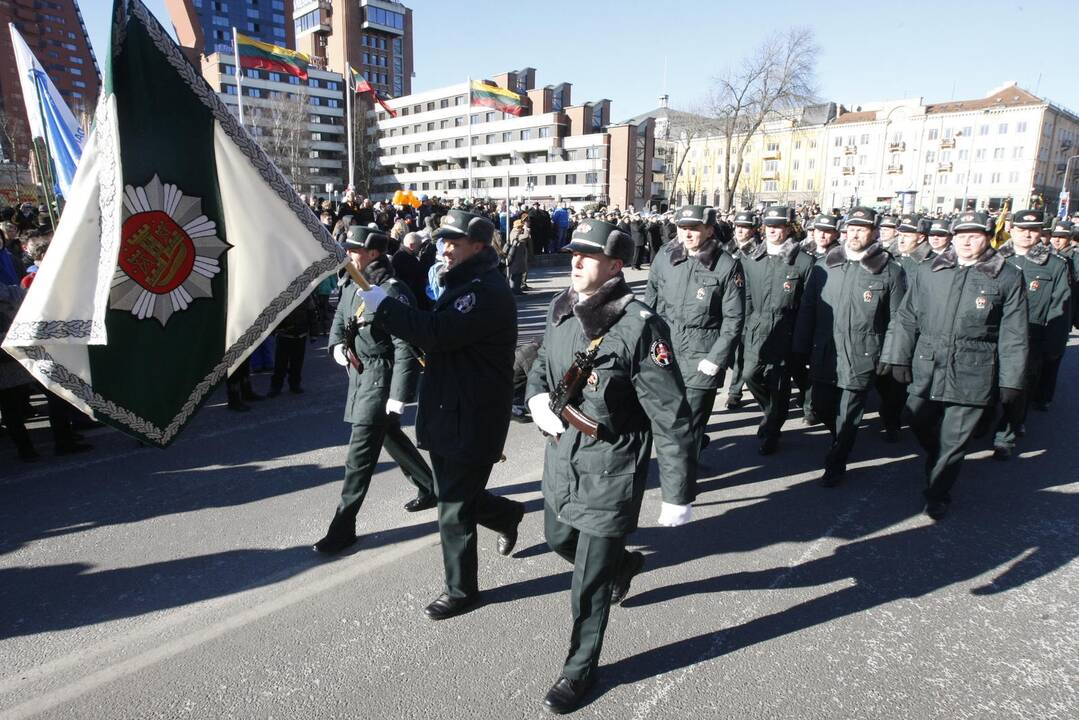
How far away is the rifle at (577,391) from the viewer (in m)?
2.79

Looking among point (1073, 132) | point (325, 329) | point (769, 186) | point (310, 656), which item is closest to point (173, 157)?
point (310, 656)

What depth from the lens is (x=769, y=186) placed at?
102 m

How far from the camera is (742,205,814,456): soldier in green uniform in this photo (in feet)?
19.8

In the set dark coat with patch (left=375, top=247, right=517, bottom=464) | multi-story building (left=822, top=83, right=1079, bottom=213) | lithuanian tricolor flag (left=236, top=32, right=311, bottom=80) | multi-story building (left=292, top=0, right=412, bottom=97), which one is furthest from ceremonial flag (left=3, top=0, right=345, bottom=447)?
multi-story building (left=292, top=0, right=412, bottom=97)

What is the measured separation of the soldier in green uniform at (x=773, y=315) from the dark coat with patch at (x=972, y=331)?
3.95ft

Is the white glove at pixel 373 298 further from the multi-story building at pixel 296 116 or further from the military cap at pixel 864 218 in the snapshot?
the multi-story building at pixel 296 116

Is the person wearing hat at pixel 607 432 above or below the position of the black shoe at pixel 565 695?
above

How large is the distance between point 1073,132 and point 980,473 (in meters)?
111

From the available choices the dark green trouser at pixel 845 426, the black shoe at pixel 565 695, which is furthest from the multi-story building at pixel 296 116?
the black shoe at pixel 565 695

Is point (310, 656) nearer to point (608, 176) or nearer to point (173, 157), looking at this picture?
point (173, 157)

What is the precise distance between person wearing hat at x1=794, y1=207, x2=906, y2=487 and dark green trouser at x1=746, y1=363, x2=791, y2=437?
325mm

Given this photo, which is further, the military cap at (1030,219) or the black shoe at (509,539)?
the military cap at (1030,219)

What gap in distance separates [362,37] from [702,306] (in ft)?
368

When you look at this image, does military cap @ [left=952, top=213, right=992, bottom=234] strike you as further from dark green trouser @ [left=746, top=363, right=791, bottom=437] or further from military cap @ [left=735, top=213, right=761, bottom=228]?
military cap @ [left=735, top=213, right=761, bottom=228]
